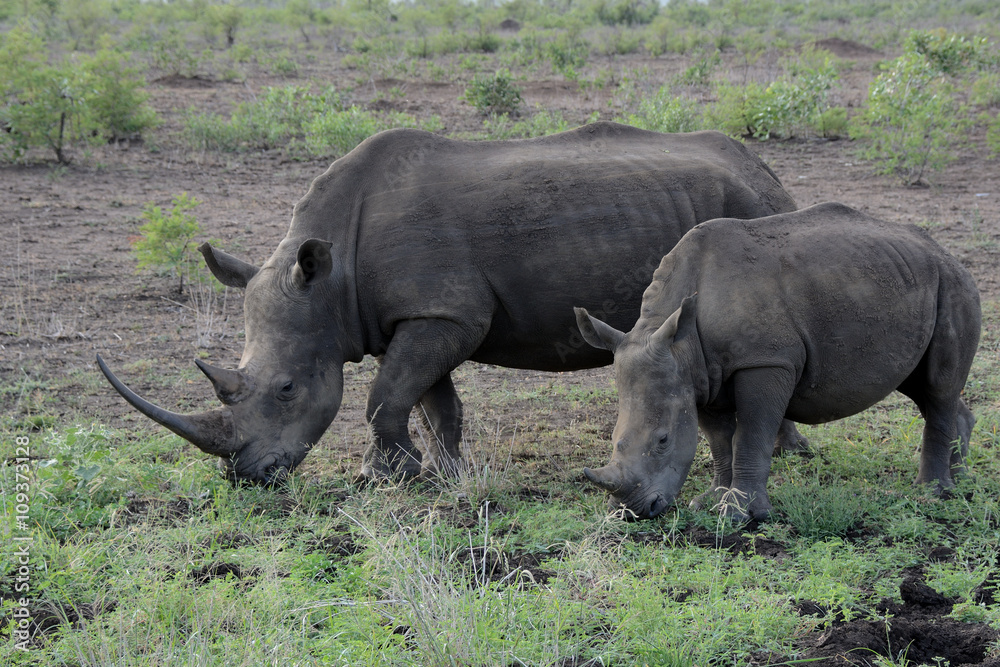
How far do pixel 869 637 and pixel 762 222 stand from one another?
8.30 feet

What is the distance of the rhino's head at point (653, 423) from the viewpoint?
507 centimetres

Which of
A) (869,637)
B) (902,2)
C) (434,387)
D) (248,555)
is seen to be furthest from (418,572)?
(902,2)

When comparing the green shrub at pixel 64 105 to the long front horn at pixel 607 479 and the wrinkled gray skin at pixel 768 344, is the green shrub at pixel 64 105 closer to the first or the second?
the wrinkled gray skin at pixel 768 344

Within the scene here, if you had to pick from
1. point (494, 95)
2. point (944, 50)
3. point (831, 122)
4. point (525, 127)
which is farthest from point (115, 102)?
point (944, 50)

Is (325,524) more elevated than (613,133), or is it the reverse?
(613,133)

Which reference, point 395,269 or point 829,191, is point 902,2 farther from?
point 395,269

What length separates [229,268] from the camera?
6.22m

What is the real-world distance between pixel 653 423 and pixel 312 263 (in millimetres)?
2168

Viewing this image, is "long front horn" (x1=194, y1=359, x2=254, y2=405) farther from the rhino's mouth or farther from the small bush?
the small bush

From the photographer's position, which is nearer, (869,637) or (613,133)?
(869,637)

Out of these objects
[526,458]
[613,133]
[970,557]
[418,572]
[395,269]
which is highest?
[613,133]

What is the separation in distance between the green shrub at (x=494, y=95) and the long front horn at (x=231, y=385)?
12.1 m

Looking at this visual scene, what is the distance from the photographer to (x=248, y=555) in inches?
189

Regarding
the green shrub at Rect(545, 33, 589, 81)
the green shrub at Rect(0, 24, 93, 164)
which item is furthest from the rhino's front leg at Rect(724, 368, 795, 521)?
the green shrub at Rect(545, 33, 589, 81)
